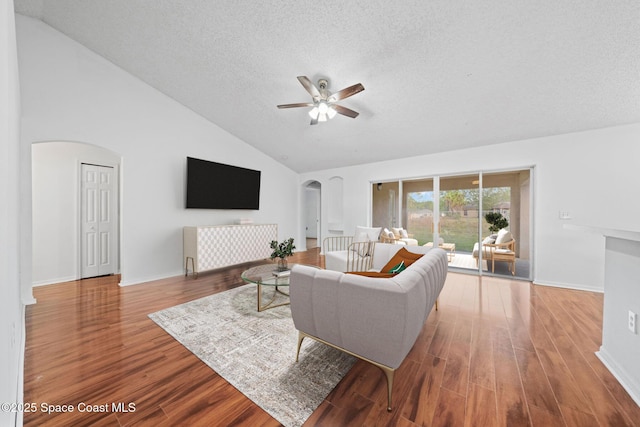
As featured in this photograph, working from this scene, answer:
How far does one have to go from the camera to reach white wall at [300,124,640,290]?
10.8ft

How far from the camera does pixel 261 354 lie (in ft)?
6.14

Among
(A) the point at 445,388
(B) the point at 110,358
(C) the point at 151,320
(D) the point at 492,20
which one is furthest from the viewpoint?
(C) the point at 151,320

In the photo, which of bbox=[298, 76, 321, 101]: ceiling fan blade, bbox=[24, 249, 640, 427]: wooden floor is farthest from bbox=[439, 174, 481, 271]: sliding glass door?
bbox=[298, 76, 321, 101]: ceiling fan blade

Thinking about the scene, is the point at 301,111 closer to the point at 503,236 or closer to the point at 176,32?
the point at 176,32

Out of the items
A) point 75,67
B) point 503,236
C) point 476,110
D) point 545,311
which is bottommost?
point 545,311

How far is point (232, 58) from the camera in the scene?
10.1 feet

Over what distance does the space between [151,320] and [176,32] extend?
3423 millimetres

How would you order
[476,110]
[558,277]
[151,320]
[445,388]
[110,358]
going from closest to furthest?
[445,388] → [110,358] → [151,320] → [476,110] → [558,277]

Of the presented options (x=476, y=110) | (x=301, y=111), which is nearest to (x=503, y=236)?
(x=476, y=110)

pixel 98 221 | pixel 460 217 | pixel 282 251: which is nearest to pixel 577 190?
pixel 460 217

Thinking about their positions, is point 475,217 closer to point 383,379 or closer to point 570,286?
point 570,286

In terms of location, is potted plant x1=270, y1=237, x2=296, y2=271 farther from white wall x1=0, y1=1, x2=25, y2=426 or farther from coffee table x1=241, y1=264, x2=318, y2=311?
white wall x1=0, y1=1, x2=25, y2=426

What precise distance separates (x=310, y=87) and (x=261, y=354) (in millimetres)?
2712

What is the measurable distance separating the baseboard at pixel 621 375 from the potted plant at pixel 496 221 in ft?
8.73
